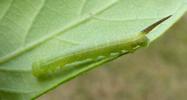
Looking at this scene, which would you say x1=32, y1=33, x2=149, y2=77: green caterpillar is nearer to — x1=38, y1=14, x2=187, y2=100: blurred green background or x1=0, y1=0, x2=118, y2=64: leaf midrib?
x1=0, y1=0, x2=118, y2=64: leaf midrib

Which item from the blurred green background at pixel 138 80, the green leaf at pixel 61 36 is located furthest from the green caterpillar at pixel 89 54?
the blurred green background at pixel 138 80

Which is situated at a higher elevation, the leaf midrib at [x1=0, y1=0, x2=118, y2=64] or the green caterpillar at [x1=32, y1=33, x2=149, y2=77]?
the leaf midrib at [x1=0, y1=0, x2=118, y2=64]

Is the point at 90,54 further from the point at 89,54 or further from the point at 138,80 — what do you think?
the point at 138,80

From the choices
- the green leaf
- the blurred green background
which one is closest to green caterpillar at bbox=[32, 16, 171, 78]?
the green leaf

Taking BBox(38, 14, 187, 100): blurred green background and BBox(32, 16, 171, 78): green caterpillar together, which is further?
BBox(38, 14, 187, 100): blurred green background

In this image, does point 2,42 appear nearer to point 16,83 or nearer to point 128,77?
point 16,83

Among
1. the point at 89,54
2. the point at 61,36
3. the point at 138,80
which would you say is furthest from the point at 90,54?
the point at 138,80
